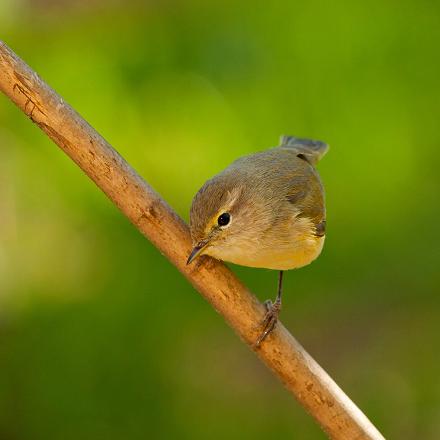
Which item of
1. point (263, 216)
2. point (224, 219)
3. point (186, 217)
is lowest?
point (224, 219)

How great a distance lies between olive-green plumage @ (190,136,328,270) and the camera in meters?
2.59

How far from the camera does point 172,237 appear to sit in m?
2.44

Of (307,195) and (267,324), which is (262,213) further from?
(267,324)

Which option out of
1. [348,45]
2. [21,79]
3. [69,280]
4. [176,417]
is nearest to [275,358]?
[21,79]

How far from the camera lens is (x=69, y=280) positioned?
4508 mm

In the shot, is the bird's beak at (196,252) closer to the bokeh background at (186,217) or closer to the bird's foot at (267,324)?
the bird's foot at (267,324)

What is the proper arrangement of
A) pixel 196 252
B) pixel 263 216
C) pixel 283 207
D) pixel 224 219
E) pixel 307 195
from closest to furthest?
pixel 196 252
pixel 224 219
pixel 263 216
pixel 283 207
pixel 307 195

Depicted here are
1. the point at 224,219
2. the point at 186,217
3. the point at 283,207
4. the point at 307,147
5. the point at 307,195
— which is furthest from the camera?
the point at 186,217

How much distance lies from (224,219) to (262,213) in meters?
0.22

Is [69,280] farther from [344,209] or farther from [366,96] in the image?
[366,96]

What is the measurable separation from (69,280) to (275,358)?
2.35 metres

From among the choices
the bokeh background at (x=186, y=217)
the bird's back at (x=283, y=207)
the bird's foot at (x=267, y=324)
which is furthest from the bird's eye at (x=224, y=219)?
the bokeh background at (x=186, y=217)

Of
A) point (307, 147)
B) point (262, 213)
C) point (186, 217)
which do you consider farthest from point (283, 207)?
point (186, 217)

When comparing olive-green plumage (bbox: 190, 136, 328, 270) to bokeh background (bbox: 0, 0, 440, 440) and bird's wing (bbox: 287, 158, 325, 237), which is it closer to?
bird's wing (bbox: 287, 158, 325, 237)
